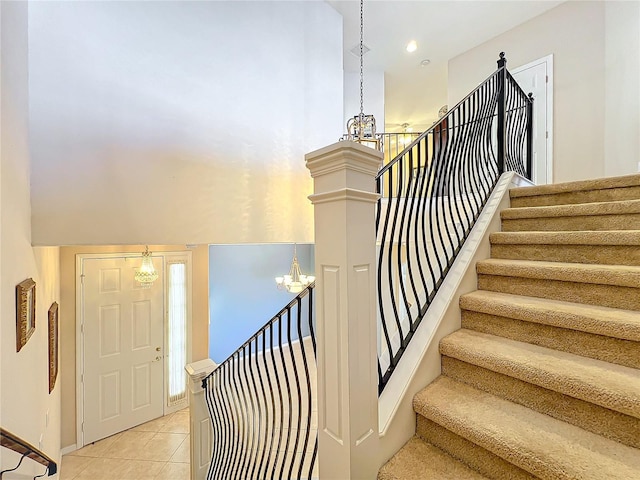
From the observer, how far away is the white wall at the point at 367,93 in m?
5.40

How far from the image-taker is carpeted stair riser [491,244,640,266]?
147cm

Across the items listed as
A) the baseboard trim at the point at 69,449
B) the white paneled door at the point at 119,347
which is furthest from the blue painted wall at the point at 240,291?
the baseboard trim at the point at 69,449

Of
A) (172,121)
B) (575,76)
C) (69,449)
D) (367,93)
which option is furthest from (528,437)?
(367,93)

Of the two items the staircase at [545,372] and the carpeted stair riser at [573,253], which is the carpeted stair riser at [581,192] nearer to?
the staircase at [545,372]

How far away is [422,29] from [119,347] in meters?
6.10

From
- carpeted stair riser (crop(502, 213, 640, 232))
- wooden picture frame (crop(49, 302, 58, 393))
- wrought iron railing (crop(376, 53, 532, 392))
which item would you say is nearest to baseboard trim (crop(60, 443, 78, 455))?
wooden picture frame (crop(49, 302, 58, 393))

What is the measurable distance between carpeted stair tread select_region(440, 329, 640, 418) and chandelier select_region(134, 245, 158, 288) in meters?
3.89

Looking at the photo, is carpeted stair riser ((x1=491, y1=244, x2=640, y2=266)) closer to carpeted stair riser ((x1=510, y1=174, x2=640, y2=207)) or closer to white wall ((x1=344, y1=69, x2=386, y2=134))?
carpeted stair riser ((x1=510, y1=174, x2=640, y2=207))

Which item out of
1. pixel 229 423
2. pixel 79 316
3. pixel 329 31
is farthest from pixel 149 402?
pixel 329 31

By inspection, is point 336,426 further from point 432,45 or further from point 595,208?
point 432,45

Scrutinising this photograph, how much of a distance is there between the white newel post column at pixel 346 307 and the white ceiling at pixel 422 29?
391 centimetres

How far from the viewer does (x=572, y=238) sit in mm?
1630

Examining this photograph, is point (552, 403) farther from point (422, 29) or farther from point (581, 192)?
point (422, 29)

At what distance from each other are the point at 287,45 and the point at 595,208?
3076mm
